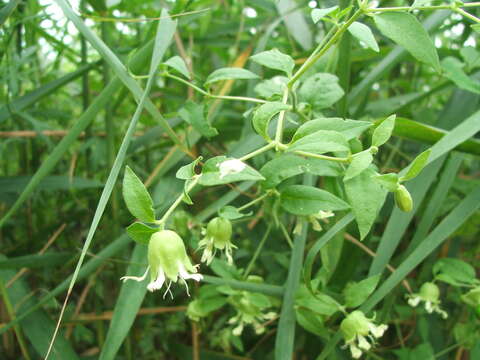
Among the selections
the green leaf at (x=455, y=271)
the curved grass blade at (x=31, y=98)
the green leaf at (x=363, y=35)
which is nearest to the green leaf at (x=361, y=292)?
the green leaf at (x=455, y=271)

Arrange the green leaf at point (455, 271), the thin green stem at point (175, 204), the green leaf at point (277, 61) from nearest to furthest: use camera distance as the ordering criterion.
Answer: the thin green stem at point (175, 204), the green leaf at point (277, 61), the green leaf at point (455, 271)

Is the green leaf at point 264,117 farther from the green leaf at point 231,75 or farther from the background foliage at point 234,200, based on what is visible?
the green leaf at point 231,75

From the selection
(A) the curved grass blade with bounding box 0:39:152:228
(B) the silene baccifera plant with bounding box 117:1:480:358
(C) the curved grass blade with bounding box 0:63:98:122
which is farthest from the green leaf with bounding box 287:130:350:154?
(C) the curved grass blade with bounding box 0:63:98:122

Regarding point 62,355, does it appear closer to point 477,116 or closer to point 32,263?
point 32,263

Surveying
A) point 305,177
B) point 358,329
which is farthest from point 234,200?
point 358,329

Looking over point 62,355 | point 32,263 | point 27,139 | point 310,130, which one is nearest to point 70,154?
point 27,139

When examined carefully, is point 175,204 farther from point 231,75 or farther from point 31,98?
point 31,98
